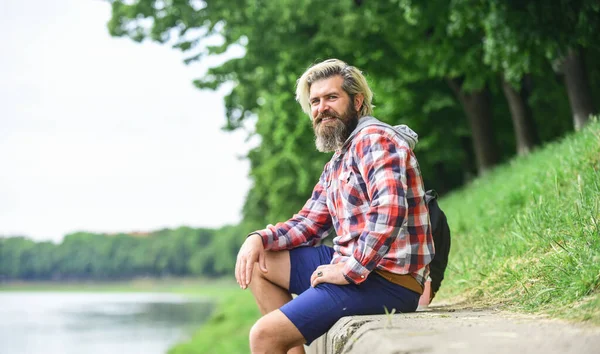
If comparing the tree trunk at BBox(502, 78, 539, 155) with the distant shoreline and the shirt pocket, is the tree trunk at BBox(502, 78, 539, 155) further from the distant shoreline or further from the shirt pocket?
the distant shoreline

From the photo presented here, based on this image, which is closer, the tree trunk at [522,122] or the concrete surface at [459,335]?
the concrete surface at [459,335]

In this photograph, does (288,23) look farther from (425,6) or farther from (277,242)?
(277,242)

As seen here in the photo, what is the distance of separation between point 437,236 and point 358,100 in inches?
40.9

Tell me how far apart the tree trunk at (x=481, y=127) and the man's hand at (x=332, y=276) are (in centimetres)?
1129

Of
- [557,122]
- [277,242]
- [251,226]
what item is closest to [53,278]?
[251,226]

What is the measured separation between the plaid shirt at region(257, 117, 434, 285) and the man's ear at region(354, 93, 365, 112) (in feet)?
0.74

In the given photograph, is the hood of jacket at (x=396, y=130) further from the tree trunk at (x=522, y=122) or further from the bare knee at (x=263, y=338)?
the tree trunk at (x=522, y=122)

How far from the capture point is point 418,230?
3324 mm

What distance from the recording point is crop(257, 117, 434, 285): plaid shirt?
3.12 m

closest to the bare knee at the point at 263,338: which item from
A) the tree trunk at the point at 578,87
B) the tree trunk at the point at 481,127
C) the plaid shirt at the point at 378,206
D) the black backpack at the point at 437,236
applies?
the plaid shirt at the point at 378,206

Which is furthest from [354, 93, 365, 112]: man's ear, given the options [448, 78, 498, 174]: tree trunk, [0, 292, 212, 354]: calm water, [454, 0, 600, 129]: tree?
[0, 292, 212, 354]: calm water

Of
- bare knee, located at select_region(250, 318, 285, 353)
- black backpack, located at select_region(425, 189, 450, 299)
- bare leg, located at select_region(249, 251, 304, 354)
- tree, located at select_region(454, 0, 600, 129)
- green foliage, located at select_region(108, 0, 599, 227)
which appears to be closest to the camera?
bare knee, located at select_region(250, 318, 285, 353)

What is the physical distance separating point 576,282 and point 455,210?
7.13 metres

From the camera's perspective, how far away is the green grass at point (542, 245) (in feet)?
10.7
